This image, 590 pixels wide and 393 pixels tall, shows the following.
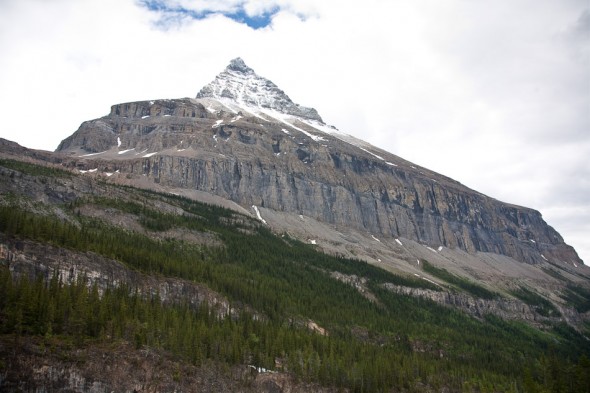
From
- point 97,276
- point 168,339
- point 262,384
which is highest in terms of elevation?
point 97,276

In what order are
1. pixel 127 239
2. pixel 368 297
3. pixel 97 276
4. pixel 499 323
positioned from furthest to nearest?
pixel 499 323 < pixel 368 297 < pixel 127 239 < pixel 97 276

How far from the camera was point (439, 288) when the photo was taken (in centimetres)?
19700

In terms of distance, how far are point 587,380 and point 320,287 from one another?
233 ft

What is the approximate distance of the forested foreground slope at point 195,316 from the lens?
69.1 meters

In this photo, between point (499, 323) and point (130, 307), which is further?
point (499, 323)

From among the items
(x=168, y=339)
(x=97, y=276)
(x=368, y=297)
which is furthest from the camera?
(x=368, y=297)

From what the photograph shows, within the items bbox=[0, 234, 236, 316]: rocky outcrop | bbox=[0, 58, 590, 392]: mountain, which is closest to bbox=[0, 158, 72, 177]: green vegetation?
bbox=[0, 58, 590, 392]: mountain

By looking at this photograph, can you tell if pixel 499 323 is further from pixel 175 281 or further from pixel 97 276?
pixel 97 276

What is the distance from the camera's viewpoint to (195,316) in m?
95.1

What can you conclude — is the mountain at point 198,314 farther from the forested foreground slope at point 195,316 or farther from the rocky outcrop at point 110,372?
the forested foreground slope at point 195,316

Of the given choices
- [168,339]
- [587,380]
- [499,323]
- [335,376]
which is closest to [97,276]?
[168,339]

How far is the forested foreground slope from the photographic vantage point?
69.1 metres

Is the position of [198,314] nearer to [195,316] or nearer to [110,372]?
[195,316]

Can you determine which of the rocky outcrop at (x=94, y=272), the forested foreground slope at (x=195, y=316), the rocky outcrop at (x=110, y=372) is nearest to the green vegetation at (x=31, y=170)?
the forested foreground slope at (x=195, y=316)
